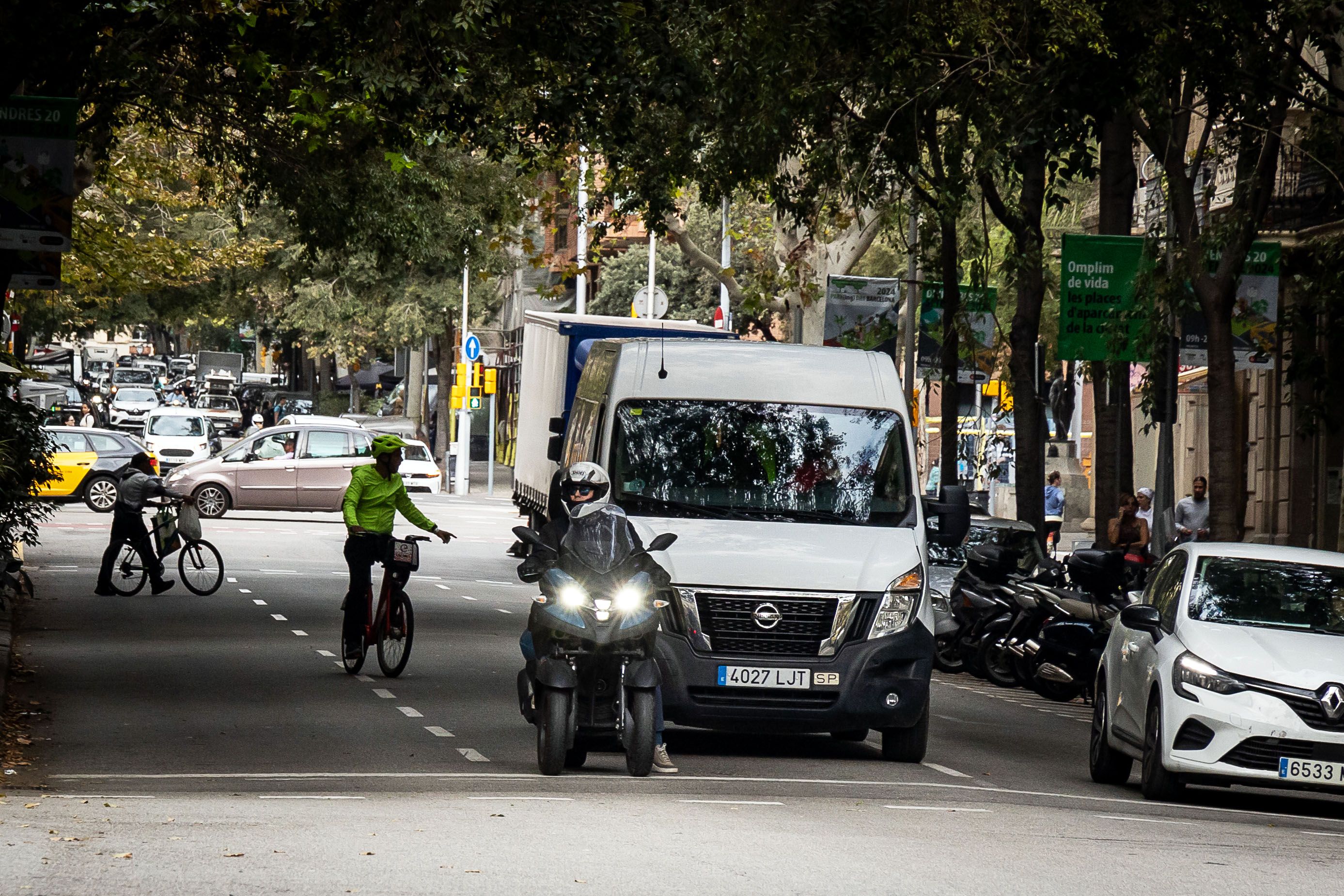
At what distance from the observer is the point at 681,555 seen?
1253 cm

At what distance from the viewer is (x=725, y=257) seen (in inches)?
2191

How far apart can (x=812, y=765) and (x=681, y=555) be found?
1.54 metres

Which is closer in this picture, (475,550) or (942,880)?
(942,880)

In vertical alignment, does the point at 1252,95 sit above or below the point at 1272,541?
above

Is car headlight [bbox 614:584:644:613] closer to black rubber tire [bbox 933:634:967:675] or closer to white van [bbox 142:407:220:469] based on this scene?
black rubber tire [bbox 933:634:967:675]

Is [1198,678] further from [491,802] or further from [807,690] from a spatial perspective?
[491,802]

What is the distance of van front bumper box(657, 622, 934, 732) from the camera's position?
12.4 meters

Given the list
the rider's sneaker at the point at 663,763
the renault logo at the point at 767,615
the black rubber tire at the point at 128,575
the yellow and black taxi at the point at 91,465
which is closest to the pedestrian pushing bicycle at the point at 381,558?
the renault logo at the point at 767,615

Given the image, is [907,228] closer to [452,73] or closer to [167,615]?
[167,615]

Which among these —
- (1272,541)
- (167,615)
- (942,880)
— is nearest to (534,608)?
(942,880)

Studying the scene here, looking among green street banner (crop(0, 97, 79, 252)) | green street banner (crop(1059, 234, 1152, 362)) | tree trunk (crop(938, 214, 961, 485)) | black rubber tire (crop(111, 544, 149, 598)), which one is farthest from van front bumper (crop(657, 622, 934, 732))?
black rubber tire (crop(111, 544, 149, 598))

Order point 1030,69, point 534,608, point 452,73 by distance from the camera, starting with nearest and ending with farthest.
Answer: point 534,608
point 452,73
point 1030,69

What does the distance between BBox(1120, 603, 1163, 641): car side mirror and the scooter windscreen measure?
9.89 feet

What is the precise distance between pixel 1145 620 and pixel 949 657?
9688mm
